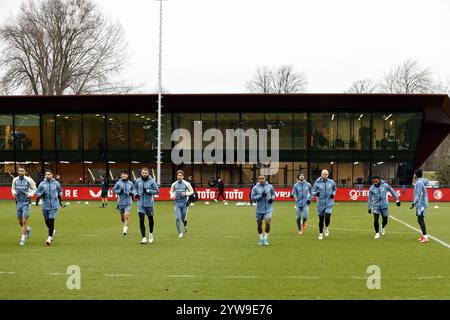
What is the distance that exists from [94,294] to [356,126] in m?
43.2

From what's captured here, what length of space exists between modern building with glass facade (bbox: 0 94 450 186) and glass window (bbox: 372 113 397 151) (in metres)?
0.08

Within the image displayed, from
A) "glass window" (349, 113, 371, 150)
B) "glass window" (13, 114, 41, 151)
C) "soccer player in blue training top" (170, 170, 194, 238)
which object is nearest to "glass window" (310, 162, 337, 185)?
"glass window" (349, 113, 371, 150)

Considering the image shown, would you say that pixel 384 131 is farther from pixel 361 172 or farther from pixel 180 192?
pixel 180 192

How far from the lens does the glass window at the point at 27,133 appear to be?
51.8 m

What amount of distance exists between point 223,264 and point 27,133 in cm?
4279

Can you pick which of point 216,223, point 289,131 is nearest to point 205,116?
point 289,131

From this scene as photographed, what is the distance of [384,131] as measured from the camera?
50062 millimetres

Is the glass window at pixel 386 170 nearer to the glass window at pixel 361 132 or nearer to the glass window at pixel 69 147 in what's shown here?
the glass window at pixel 361 132

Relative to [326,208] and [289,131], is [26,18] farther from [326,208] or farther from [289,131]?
[326,208]

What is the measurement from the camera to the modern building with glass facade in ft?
160

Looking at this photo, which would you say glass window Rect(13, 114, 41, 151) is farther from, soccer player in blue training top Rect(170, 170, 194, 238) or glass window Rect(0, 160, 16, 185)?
soccer player in blue training top Rect(170, 170, 194, 238)

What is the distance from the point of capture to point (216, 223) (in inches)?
948

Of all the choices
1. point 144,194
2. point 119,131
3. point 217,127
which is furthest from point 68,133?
point 144,194

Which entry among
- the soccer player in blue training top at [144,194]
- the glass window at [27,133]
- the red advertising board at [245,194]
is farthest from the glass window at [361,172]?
the soccer player in blue training top at [144,194]
